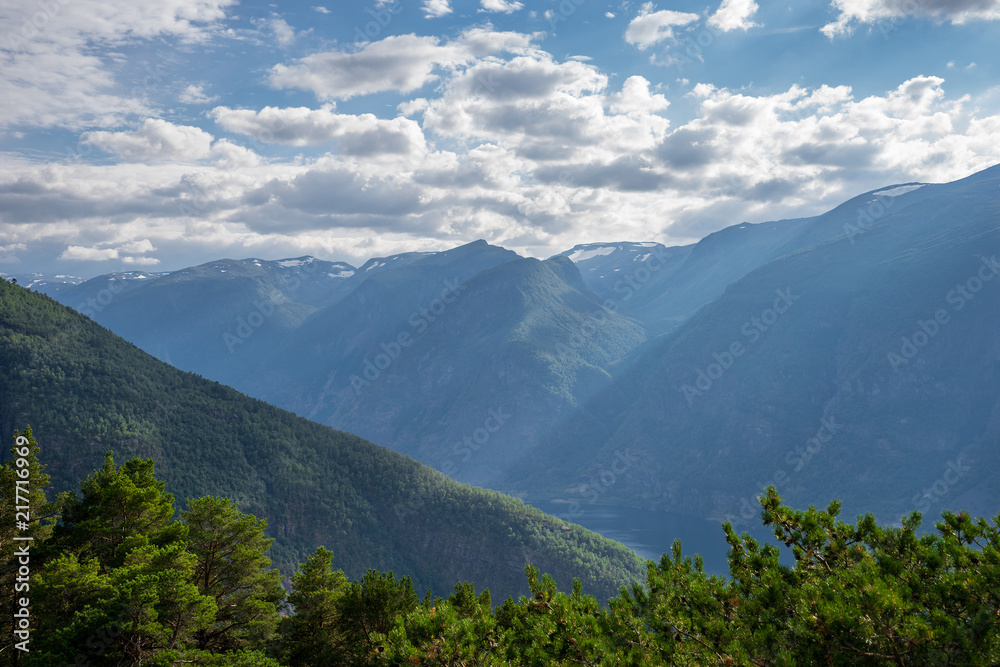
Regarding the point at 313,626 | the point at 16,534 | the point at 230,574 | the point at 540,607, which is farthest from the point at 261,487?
the point at 540,607

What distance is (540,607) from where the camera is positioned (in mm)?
16000

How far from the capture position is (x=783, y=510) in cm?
1502

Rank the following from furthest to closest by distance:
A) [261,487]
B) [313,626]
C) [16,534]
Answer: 1. [261,487]
2. [313,626]
3. [16,534]

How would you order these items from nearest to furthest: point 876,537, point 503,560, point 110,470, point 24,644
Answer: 1. point 876,537
2. point 24,644
3. point 110,470
4. point 503,560

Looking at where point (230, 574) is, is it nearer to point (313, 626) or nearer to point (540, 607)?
point (313, 626)

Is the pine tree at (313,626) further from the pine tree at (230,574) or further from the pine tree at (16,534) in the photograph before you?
the pine tree at (16,534)

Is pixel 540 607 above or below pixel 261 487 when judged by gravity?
above

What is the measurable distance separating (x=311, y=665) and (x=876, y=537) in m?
26.3

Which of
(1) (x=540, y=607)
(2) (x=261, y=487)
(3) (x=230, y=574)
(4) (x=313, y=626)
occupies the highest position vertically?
(1) (x=540, y=607)

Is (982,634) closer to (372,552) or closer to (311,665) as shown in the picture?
(311,665)

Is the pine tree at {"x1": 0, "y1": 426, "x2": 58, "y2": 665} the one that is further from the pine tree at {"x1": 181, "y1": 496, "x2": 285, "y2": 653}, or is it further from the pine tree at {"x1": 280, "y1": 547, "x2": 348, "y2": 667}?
the pine tree at {"x1": 280, "y1": 547, "x2": 348, "y2": 667}

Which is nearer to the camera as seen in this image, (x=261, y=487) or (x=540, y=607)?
(x=540, y=607)

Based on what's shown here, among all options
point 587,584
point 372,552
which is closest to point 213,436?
point 372,552

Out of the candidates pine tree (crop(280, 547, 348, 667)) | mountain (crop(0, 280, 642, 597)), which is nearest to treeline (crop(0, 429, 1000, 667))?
pine tree (crop(280, 547, 348, 667))
